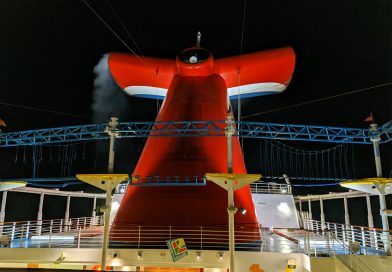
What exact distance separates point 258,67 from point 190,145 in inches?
191

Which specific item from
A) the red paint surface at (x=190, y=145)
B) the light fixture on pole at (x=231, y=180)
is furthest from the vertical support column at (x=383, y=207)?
the light fixture on pole at (x=231, y=180)

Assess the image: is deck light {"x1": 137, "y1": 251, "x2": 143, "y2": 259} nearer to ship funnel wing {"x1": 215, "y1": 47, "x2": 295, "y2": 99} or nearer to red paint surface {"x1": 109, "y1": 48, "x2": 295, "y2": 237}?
red paint surface {"x1": 109, "y1": 48, "x2": 295, "y2": 237}

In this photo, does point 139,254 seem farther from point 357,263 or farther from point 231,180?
point 357,263

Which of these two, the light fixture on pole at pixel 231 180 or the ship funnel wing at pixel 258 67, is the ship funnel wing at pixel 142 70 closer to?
the ship funnel wing at pixel 258 67

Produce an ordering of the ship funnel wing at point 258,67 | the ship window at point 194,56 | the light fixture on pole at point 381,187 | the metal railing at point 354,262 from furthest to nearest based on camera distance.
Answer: the ship funnel wing at point 258,67, the ship window at point 194,56, the light fixture on pole at point 381,187, the metal railing at point 354,262

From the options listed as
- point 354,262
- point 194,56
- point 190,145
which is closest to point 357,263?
point 354,262

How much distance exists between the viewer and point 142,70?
12719 millimetres

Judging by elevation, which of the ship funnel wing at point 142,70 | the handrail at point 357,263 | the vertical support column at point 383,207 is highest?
the ship funnel wing at point 142,70

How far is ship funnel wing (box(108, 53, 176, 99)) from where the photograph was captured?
41.3ft

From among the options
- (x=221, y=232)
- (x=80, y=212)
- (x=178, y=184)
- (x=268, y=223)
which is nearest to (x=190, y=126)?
(x=178, y=184)

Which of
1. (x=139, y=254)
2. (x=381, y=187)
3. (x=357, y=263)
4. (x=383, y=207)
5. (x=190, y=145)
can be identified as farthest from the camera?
(x=190, y=145)

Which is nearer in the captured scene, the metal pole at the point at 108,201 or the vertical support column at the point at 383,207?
the metal pole at the point at 108,201

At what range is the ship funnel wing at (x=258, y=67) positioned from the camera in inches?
492

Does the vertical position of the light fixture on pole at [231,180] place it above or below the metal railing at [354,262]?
above
